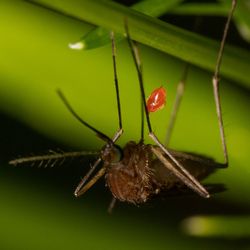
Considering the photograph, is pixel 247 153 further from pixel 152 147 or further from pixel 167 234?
pixel 167 234

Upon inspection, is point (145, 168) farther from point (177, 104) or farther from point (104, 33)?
point (104, 33)

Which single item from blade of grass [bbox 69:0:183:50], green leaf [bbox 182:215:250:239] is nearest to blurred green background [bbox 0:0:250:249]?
green leaf [bbox 182:215:250:239]

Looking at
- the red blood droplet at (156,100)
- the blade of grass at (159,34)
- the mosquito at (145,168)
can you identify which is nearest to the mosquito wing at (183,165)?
the mosquito at (145,168)

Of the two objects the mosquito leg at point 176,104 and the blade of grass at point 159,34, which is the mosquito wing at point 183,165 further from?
the blade of grass at point 159,34

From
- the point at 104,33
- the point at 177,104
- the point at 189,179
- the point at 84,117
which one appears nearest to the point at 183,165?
the point at 189,179

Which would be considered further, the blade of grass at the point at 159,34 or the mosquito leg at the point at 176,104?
the mosquito leg at the point at 176,104

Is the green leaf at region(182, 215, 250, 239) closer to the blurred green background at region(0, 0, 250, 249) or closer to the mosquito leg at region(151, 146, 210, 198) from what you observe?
the blurred green background at region(0, 0, 250, 249)
